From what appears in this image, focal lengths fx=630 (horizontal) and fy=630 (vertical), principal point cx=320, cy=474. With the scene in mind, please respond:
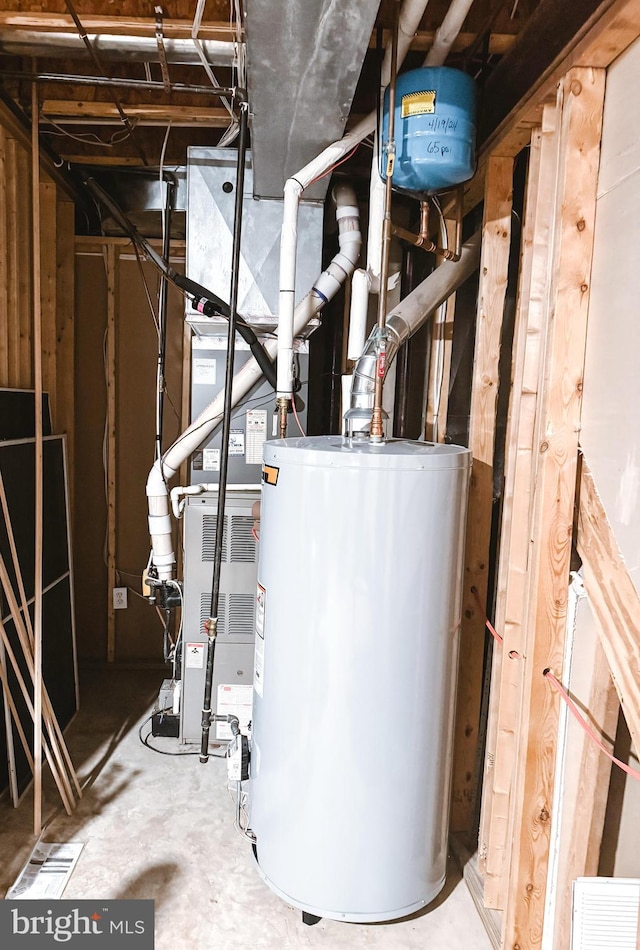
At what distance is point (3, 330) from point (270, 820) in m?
2.10

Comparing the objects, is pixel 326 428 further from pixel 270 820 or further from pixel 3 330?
pixel 270 820

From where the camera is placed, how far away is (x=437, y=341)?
8.44ft

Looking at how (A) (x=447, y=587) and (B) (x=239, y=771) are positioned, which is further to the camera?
(B) (x=239, y=771)

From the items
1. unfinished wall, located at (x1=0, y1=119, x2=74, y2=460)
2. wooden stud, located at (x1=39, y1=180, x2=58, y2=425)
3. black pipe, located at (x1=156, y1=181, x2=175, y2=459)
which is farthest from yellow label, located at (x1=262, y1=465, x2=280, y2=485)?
wooden stud, located at (x1=39, y1=180, x2=58, y2=425)

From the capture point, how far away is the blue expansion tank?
1.81m

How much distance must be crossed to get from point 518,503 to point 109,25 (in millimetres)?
1951

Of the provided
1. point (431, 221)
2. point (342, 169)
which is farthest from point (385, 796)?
point (342, 169)

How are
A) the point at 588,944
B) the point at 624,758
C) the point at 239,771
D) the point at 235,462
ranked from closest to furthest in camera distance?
the point at 588,944
the point at 624,758
the point at 239,771
the point at 235,462

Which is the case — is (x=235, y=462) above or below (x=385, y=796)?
above

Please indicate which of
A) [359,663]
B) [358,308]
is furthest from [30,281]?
[359,663]

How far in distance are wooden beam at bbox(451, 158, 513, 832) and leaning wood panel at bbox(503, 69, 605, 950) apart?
457 millimetres

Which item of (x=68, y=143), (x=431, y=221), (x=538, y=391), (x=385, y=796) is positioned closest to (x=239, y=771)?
(x=385, y=796)

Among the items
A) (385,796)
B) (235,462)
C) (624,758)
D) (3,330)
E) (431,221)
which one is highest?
(431,221)

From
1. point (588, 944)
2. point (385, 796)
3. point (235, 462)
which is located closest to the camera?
point (588, 944)
